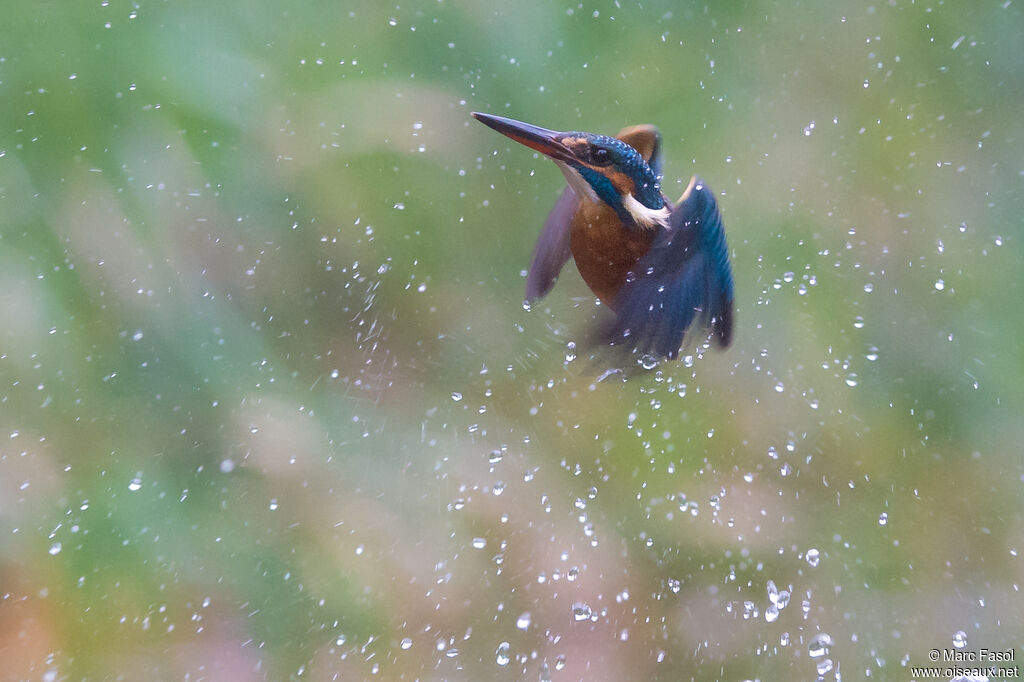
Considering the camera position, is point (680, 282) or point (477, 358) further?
point (477, 358)

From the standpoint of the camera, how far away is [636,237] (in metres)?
0.72

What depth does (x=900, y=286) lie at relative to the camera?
4.17 ft

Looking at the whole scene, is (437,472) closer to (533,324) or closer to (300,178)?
(533,324)

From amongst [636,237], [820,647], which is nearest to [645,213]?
[636,237]

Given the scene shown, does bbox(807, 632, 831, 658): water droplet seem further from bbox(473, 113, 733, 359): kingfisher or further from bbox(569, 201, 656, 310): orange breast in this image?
bbox(569, 201, 656, 310): orange breast

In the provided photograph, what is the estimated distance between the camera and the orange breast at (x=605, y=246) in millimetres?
718

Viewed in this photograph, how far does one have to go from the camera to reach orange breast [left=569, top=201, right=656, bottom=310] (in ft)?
2.36

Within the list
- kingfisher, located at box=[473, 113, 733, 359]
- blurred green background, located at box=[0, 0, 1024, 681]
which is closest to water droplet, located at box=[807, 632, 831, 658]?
blurred green background, located at box=[0, 0, 1024, 681]

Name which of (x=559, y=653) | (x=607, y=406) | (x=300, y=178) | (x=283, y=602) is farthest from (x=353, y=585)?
(x=300, y=178)

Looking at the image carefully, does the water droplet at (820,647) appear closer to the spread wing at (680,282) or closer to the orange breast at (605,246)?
the spread wing at (680,282)

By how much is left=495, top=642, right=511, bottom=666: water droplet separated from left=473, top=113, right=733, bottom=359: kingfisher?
0.52 meters

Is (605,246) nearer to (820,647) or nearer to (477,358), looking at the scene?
(477,358)

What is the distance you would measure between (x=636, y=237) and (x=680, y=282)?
0.25 feet

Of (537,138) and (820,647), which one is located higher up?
(537,138)
